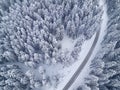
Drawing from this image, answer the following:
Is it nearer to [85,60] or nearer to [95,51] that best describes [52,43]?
[85,60]

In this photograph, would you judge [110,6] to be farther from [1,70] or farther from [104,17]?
[1,70]

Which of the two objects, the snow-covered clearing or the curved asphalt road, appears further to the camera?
the snow-covered clearing

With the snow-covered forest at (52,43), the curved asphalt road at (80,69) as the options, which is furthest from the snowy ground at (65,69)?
the curved asphalt road at (80,69)

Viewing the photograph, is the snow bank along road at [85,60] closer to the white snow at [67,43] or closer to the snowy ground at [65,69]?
the snowy ground at [65,69]

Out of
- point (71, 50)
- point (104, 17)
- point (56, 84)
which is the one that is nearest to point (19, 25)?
point (71, 50)

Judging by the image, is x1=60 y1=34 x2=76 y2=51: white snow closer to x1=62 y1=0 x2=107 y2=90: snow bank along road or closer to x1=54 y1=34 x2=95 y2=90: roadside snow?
x1=54 y1=34 x2=95 y2=90: roadside snow

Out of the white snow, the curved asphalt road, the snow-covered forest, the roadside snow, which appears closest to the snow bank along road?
the curved asphalt road

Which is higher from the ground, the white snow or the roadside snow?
the white snow

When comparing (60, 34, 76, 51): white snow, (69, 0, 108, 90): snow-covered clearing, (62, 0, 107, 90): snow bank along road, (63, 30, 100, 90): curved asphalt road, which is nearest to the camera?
(63, 30, 100, 90): curved asphalt road

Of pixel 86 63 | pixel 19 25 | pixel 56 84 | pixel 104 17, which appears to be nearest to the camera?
pixel 56 84
